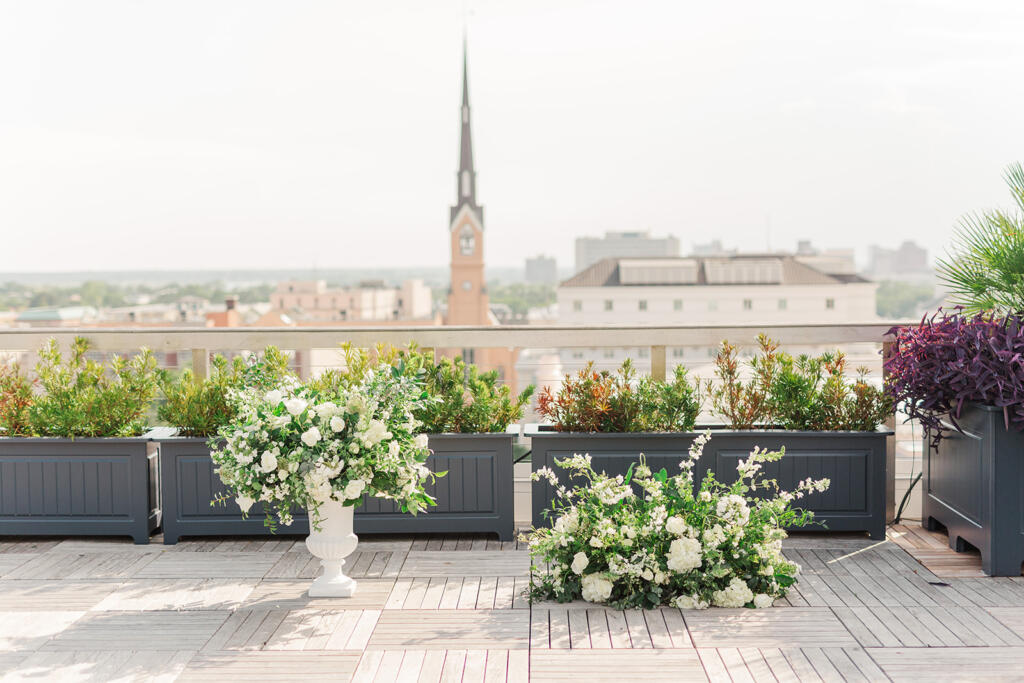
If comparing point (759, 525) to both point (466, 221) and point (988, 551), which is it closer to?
point (988, 551)

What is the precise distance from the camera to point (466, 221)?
252 feet

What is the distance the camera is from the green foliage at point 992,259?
3.88 meters

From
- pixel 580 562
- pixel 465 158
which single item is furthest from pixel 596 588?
pixel 465 158

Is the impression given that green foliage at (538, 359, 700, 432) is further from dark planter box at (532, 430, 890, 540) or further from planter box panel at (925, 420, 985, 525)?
planter box panel at (925, 420, 985, 525)

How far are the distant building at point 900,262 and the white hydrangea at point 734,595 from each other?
79.1 meters

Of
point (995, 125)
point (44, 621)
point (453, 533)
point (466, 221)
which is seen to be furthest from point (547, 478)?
point (995, 125)

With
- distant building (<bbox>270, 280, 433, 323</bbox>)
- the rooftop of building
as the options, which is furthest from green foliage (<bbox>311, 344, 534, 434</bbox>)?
the rooftop of building

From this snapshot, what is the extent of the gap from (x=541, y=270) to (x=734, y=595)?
3344 inches

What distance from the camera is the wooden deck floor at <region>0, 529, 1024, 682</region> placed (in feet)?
8.77

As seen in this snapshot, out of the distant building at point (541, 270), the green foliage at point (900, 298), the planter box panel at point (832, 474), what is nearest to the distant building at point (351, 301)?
the distant building at point (541, 270)

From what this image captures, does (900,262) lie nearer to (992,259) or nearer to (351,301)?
(351,301)

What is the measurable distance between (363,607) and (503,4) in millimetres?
67270

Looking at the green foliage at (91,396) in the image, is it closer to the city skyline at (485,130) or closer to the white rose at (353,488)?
the white rose at (353,488)

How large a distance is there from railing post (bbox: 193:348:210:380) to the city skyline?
66.8 m
